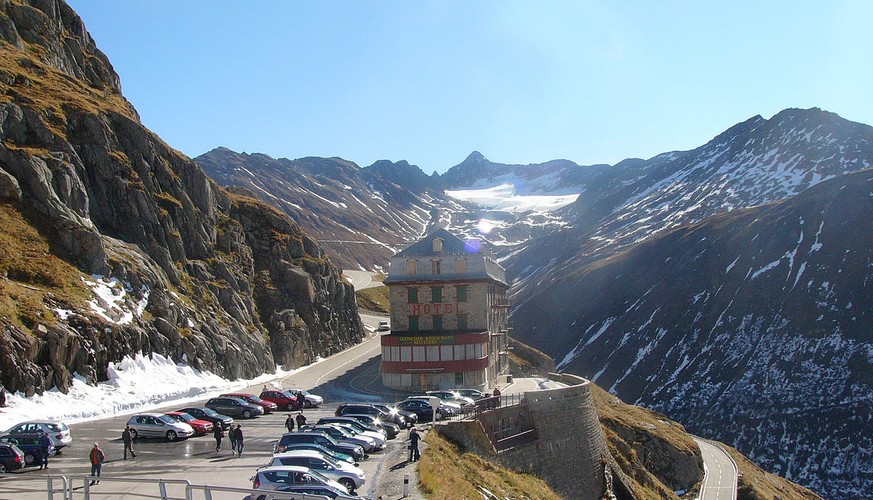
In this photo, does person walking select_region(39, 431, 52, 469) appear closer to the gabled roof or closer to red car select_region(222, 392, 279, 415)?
red car select_region(222, 392, 279, 415)

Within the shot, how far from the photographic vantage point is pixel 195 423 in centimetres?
3941

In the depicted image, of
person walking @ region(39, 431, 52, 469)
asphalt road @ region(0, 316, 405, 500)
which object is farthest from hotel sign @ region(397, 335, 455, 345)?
person walking @ region(39, 431, 52, 469)

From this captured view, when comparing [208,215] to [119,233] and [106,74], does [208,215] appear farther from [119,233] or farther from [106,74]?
[106,74]

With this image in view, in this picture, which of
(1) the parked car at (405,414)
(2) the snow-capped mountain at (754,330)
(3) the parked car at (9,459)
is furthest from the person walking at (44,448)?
(2) the snow-capped mountain at (754,330)

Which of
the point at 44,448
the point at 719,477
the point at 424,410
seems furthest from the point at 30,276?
the point at 719,477

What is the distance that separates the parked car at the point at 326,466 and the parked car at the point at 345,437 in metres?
5.90

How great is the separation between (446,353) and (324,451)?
3329cm

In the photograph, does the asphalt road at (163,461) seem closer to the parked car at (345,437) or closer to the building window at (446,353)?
the parked car at (345,437)

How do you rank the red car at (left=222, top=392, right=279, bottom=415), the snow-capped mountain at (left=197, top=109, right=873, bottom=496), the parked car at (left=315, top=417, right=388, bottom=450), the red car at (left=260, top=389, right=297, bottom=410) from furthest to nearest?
the snow-capped mountain at (left=197, top=109, right=873, bottom=496)
the red car at (left=260, top=389, right=297, bottom=410)
the red car at (left=222, top=392, right=279, bottom=415)
the parked car at (left=315, top=417, right=388, bottom=450)

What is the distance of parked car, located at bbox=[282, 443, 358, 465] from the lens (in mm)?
29188

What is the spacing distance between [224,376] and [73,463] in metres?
28.7

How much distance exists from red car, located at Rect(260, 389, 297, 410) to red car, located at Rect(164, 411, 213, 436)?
11.4 m

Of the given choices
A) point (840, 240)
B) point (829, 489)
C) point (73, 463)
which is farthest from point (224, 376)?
point (840, 240)

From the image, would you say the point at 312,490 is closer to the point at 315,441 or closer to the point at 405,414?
the point at 315,441
